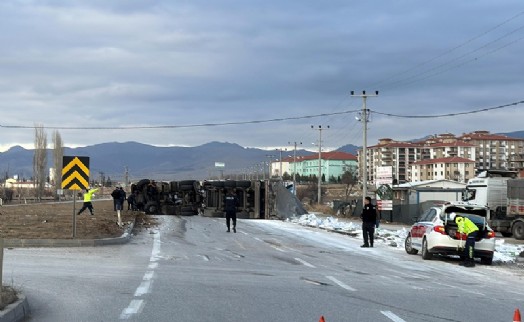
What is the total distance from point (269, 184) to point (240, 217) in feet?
10.3

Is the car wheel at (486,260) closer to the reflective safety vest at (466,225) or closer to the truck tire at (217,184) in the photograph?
the reflective safety vest at (466,225)

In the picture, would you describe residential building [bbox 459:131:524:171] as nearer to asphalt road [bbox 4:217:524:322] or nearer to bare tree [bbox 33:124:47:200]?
bare tree [bbox 33:124:47:200]

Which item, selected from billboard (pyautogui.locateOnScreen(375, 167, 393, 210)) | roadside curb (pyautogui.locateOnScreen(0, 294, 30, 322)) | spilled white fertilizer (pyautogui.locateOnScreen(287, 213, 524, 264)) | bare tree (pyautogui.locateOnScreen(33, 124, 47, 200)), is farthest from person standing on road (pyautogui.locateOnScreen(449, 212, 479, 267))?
bare tree (pyautogui.locateOnScreen(33, 124, 47, 200))

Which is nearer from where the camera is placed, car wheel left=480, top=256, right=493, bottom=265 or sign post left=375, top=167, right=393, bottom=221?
car wheel left=480, top=256, right=493, bottom=265

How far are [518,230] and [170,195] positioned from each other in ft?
84.3

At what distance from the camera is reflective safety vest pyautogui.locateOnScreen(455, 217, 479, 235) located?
61.9 feet

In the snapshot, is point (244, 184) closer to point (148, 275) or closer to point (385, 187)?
point (385, 187)

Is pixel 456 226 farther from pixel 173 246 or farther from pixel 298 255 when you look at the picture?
pixel 173 246

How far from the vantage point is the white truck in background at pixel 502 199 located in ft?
115

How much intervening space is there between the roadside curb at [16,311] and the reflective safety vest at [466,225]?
13.0 meters

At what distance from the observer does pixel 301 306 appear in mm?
10297

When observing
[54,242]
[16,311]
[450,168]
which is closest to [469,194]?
[54,242]

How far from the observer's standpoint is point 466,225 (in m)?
19.0

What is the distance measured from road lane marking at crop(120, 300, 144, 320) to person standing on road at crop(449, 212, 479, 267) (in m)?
11.3
